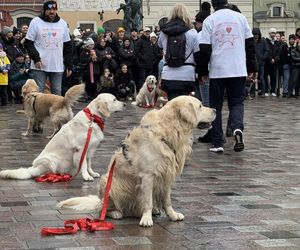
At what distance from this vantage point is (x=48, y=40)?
35.0 ft

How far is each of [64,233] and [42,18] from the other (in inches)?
257

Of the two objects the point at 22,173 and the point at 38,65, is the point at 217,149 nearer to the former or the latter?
the point at 22,173

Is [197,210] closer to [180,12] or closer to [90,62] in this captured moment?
[180,12]

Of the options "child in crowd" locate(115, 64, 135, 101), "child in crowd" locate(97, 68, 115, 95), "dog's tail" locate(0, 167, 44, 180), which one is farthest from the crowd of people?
"child in crowd" locate(115, 64, 135, 101)

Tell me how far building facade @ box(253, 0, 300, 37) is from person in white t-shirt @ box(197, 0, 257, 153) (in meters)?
41.8

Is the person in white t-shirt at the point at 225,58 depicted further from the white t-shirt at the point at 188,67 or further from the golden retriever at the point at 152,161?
the golden retriever at the point at 152,161

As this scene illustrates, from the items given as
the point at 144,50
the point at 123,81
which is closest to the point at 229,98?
the point at 123,81

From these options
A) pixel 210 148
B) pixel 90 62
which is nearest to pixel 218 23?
pixel 210 148

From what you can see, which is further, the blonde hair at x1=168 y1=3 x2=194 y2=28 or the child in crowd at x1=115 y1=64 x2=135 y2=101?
the child in crowd at x1=115 y1=64 x2=135 y2=101

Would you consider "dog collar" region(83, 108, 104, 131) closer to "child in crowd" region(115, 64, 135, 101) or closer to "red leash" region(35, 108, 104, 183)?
"red leash" region(35, 108, 104, 183)

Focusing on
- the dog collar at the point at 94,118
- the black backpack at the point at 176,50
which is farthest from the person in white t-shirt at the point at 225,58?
the dog collar at the point at 94,118

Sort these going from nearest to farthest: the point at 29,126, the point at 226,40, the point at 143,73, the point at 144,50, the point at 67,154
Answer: the point at 67,154, the point at 226,40, the point at 29,126, the point at 144,50, the point at 143,73

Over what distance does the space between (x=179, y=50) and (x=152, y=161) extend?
418 centimetres

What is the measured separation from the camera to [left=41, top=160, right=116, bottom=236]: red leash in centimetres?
477
